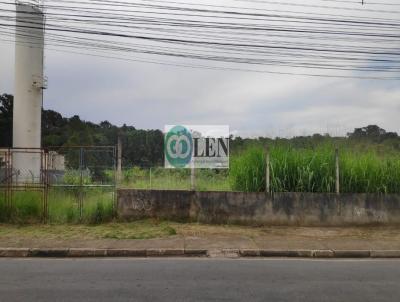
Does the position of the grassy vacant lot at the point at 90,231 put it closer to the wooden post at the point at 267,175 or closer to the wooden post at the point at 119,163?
the wooden post at the point at 119,163

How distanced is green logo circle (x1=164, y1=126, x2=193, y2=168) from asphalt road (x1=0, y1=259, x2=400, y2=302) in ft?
17.6

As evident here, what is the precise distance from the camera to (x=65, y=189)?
13.6 m

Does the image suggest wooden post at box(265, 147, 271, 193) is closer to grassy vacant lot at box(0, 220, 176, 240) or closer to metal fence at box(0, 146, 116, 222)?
grassy vacant lot at box(0, 220, 176, 240)

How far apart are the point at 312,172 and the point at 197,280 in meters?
7.34

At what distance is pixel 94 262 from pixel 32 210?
505 centimetres

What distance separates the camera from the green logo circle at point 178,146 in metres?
14.3

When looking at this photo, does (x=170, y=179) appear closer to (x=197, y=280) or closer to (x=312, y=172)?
(x=312, y=172)

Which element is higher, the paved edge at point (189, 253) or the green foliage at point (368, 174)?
the green foliage at point (368, 174)

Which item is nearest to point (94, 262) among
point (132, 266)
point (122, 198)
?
point (132, 266)

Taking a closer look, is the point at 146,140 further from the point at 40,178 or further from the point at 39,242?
the point at 39,242

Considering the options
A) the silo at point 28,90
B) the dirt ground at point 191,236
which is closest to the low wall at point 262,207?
the dirt ground at point 191,236

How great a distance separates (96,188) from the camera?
13508 mm

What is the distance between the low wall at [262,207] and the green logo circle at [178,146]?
1435 millimetres

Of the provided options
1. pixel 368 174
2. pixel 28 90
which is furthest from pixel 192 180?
pixel 28 90
